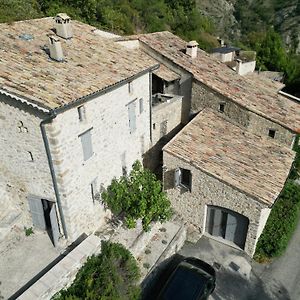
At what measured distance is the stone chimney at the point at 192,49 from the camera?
23987 mm

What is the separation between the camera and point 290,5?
8931 centimetres

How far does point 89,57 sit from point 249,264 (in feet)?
44.2

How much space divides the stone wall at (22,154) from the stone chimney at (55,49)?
306 cm

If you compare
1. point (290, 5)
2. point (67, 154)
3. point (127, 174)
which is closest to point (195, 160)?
point (127, 174)

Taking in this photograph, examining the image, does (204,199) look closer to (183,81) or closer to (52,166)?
(52,166)

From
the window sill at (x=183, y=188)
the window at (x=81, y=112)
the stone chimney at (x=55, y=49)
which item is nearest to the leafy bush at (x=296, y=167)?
the window sill at (x=183, y=188)

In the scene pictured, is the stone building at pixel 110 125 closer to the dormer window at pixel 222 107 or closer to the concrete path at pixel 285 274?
the dormer window at pixel 222 107

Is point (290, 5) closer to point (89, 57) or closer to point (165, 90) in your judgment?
point (165, 90)

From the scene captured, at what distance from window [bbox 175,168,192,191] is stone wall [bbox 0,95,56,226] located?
22.5ft

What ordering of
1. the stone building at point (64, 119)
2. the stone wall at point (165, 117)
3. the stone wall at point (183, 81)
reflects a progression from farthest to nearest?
the stone wall at point (183, 81)
the stone wall at point (165, 117)
the stone building at point (64, 119)

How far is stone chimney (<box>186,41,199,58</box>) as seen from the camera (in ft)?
78.7

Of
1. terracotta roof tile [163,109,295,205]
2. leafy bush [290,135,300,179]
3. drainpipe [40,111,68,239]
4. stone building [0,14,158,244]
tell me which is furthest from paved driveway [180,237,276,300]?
leafy bush [290,135,300,179]

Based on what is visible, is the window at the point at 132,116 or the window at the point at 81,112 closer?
the window at the point at 81,112

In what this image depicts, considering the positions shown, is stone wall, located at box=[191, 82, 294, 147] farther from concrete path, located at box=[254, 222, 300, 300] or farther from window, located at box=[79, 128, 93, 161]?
window, located at box=[79, 128, 93, 161]
